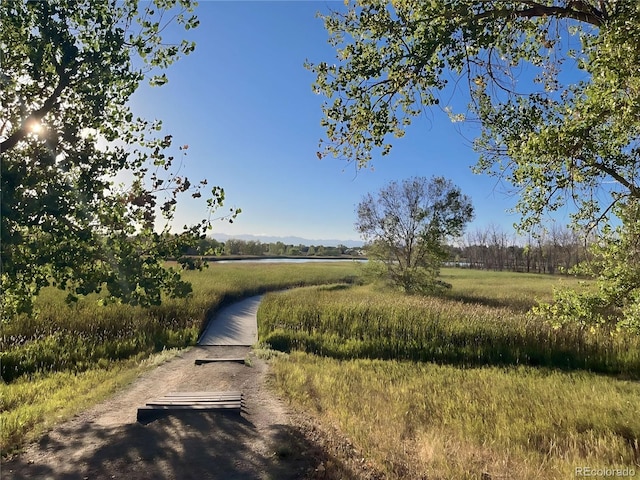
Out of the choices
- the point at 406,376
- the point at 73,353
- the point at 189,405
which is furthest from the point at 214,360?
the point at 406,376

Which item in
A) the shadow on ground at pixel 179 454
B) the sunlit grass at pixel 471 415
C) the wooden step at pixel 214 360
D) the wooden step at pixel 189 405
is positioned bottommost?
the wooden step at pixel 214 360

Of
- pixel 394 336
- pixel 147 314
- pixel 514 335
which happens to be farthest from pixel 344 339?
pixel 147 314

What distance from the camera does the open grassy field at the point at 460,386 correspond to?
5.35 metres

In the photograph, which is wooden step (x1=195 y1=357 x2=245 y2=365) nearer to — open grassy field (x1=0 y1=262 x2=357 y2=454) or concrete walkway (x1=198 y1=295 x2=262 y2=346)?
open grassy field (x1=0 y1=262 x2=357 y2=454)

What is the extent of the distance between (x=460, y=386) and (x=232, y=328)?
31.7ft

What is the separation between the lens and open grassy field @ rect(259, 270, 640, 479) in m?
5.35

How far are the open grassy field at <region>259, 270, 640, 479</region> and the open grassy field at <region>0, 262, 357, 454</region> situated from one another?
3681mm

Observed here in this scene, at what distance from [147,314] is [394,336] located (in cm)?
972

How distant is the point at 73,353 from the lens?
1072cm

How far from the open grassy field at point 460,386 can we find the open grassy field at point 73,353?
368cm

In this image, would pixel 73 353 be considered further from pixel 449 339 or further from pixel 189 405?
pixel 449 339
